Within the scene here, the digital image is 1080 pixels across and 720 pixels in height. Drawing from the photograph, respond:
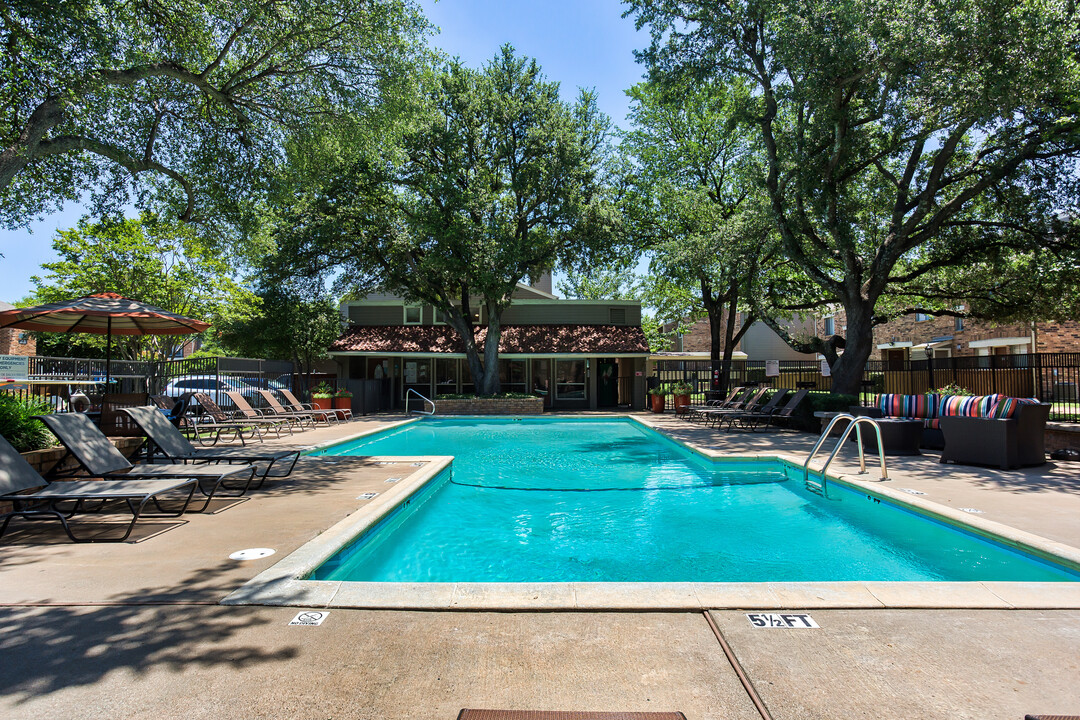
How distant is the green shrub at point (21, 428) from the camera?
5.82 metres

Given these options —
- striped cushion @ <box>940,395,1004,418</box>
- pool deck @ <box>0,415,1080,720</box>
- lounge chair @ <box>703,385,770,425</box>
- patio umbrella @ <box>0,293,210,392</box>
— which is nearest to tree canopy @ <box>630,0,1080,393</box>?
lounge chair @ <box>703,385,770,425</box>

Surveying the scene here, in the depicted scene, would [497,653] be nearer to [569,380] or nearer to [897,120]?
[897,120]

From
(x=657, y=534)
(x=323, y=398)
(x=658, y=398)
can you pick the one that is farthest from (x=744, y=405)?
(x=323, y=398)

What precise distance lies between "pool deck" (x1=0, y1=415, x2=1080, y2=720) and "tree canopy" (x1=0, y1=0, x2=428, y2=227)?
716cm

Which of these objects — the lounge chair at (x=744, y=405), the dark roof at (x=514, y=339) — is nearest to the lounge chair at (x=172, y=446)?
the lounge chair at (x=744, y=405)

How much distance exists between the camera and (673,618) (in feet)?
10.1

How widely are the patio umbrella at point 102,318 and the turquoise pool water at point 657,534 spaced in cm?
516

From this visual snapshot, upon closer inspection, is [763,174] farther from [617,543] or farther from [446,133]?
[617,543]

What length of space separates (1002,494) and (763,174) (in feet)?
37.7

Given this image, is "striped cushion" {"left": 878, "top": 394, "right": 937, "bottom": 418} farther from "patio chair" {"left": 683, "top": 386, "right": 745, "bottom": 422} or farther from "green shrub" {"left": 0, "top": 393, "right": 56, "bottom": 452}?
"green shrub" {"left": 0, "top": 393, "right": 56, "bottom": 452}

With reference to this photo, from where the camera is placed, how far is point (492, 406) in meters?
21.2

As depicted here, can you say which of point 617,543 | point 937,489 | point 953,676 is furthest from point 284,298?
point 953,676

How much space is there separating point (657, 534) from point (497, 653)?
141 inches

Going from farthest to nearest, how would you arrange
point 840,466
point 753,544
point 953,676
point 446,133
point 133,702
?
point 446,133 → point 840,466 → point 753,544 → point 953,676 → point 133,702
